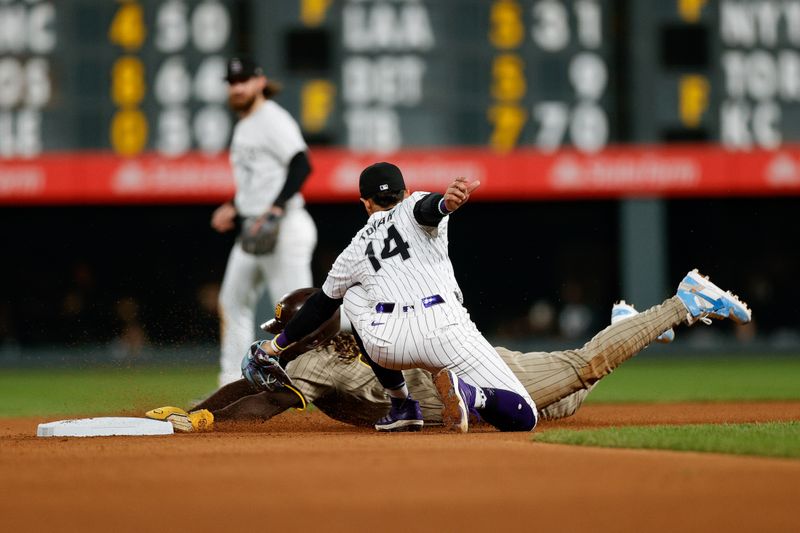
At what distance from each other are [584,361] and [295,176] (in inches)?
98.7

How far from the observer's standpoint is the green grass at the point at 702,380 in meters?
8.66

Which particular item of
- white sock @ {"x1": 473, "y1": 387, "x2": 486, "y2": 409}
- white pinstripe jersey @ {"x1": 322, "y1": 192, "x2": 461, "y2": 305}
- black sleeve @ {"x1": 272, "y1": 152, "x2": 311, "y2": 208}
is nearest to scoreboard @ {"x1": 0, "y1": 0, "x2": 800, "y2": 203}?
black sleeve @ {"x1": 272, "y1": 152, "x2": 311, "y2": 208}

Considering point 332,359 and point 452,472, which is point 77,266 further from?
point 452,472

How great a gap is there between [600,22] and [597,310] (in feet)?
19.3

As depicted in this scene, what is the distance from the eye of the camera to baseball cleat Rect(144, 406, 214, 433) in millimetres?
5383

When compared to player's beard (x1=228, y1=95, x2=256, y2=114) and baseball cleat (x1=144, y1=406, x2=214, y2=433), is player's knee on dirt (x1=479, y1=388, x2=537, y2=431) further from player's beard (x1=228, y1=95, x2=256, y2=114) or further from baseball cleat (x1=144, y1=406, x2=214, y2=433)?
player's beard (x1=228, y1=95, x2=256, y2=114)

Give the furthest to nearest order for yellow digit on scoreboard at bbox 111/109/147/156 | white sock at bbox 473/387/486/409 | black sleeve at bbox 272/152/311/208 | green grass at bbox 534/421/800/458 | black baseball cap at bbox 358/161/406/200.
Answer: yellow digit on scoreboard at bbox 111/109/147/156, black sleeve at bbox 272/152/311/208, black baseball cap at bbox 358/161/406/200, white sock at bbox 473/387/486/409, green grass at bbox 534/421/800/458

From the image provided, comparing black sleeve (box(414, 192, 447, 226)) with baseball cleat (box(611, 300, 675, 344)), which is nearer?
black sleeve (box(414, 192, 447, 226))

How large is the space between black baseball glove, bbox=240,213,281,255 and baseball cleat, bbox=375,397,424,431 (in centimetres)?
195

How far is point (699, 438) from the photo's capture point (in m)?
4.55

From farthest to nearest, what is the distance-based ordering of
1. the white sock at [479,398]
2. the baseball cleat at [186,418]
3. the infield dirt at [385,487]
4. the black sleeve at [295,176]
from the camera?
the black sleeve at [295,176] → the baseball cleat at [186,418] → the white sock at [479,398] → the infield dirt at [385,487]

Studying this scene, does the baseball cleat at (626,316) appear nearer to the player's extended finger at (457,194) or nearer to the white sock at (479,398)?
the white sock at (479,398)

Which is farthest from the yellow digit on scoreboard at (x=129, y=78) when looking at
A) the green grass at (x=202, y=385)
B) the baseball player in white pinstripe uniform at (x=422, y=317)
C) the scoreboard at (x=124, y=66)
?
the baseball player in white pinstripe uniform at (x=422, y=317)

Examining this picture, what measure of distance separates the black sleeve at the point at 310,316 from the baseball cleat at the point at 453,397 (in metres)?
0.57
